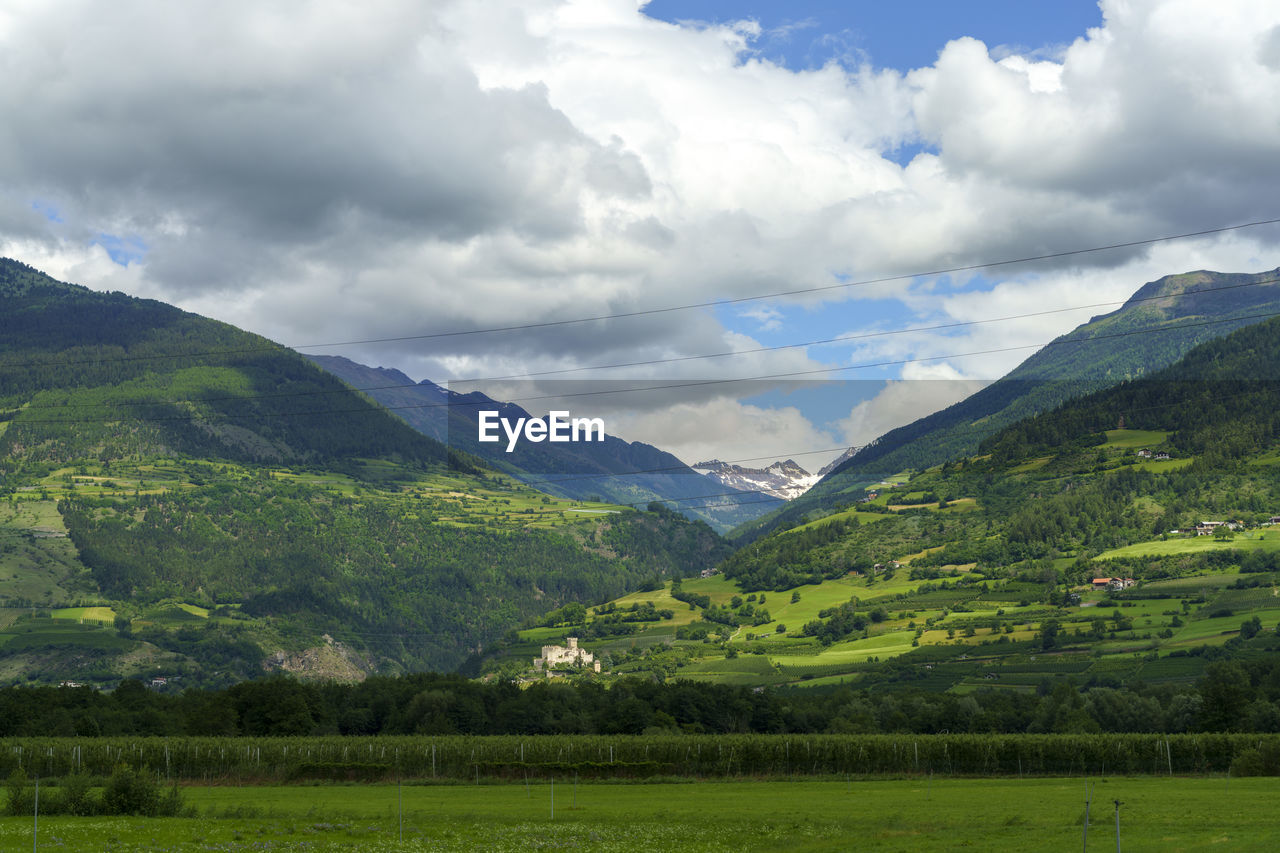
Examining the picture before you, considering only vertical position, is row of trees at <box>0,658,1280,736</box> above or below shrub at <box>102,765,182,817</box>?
below

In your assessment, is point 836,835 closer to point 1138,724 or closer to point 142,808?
point 142,808

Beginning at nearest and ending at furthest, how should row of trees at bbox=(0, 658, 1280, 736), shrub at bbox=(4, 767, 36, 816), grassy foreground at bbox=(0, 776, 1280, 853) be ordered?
1. grassy foreground at bbox=(0, 776, 1280, 853)
2. shrub at bbox=(4, 767, 36, 816)
3. row of trees at bbox=(0, 658, 1280, 736)

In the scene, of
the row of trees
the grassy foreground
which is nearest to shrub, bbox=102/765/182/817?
the grassy foreground

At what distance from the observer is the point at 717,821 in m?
56.8

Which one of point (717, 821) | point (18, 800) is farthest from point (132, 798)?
point (717, 821)

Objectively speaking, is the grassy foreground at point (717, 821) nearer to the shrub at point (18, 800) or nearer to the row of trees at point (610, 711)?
the shrub at point (18, 800)

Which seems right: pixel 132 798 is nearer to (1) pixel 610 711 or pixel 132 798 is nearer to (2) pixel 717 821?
(2) pixel 717 821

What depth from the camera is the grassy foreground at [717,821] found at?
46.1m

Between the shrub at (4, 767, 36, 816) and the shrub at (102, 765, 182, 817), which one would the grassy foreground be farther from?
the shrub at (4, 767, 36, 816)

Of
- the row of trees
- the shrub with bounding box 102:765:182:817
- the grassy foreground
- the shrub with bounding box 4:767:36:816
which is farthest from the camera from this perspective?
the row of trees

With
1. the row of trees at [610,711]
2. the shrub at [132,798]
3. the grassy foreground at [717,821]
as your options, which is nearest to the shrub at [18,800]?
the grassy foreground at [717,821]

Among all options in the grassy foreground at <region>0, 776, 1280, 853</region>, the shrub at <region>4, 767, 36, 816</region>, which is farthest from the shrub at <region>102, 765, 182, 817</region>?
the shrub at <region>4, 767, 36, 816</region>

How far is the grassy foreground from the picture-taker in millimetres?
46094

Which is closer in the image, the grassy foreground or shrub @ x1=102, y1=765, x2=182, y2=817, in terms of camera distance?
the grassy foreground
